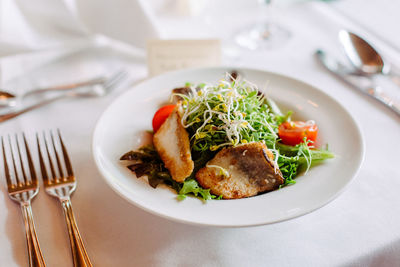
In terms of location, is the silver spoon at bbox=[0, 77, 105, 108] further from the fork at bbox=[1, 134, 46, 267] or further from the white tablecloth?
the fork at bbox=[1, 134, 46, 267]

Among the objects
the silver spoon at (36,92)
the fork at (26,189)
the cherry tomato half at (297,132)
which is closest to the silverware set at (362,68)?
the cherry tomato half at (297,132)

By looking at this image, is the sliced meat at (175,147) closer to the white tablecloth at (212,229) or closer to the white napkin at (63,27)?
the white tablecloth at (212,229)

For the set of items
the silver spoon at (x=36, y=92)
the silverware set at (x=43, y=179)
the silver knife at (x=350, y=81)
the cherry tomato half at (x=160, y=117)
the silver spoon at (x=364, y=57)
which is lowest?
the silverware set at (x=43, y=179)

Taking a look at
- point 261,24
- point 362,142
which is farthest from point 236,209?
point 261,24

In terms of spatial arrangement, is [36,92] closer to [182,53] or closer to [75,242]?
[182,53]

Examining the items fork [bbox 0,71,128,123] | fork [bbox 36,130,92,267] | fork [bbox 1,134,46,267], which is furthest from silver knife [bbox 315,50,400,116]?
fork [bbox 1,134,46,267]

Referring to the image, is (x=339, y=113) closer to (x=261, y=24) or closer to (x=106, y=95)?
(x=106, y=95)
